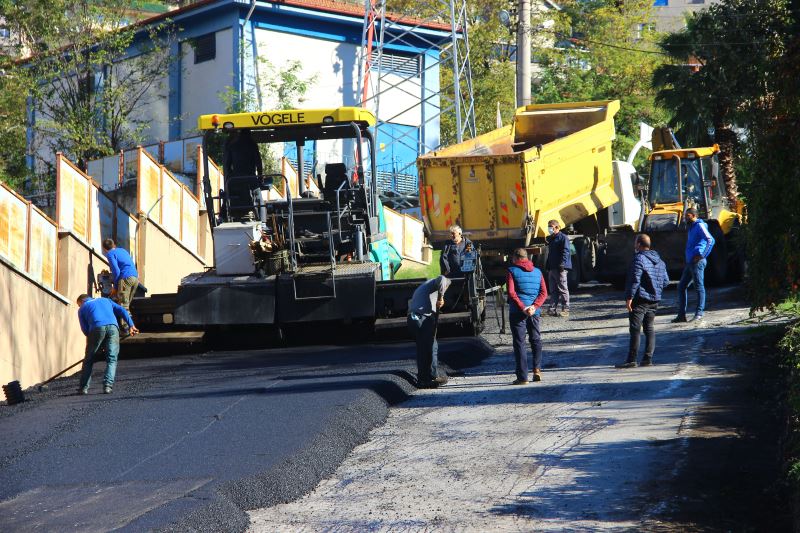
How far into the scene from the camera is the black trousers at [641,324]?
1206cm

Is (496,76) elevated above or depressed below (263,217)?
above

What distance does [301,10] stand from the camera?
105 feet

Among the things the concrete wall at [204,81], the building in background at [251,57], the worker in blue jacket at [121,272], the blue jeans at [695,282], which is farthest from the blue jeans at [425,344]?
the concrete wall at [204,81]

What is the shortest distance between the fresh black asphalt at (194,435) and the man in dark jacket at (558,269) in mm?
3183

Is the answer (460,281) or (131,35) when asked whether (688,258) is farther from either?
(131,35)

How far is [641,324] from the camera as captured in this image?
1216 centimetres

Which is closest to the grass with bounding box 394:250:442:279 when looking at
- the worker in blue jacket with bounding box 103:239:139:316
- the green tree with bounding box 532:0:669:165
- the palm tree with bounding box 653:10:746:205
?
the palm tree with bounding box 653:10:746:205

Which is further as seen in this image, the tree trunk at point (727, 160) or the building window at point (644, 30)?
the building window at point (644, 30)

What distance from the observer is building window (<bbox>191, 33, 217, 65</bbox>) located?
3173 centimetres

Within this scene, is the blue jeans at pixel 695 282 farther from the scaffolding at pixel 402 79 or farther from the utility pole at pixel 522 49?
the scaffolding at pixel 402 79

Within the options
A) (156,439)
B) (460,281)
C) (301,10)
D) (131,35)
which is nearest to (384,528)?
(156,439)

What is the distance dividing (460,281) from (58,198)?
270 inches

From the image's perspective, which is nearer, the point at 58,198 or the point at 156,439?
the point at 156,439

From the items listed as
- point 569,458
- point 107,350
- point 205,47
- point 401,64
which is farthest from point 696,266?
point 401,64
